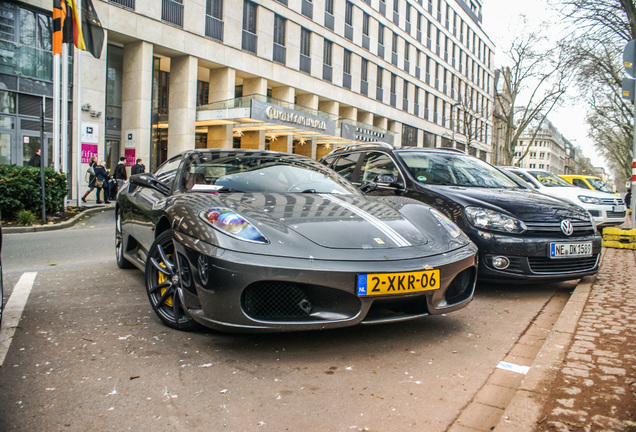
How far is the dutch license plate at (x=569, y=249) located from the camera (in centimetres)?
472

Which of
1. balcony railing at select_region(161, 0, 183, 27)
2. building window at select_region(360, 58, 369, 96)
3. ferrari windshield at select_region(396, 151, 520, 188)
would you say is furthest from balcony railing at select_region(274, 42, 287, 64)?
ferrari windshield at select_region(396, 151, 520, 188)

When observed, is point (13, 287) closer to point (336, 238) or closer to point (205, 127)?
point (336, 238)

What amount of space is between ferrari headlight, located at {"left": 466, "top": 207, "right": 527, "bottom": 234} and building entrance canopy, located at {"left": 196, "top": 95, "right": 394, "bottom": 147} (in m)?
18.4

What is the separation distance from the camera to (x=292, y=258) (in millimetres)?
2887

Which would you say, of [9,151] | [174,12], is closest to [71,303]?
[9,151]

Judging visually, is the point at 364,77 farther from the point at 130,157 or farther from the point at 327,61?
the point at 130,157

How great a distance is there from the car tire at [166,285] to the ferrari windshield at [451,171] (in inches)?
120

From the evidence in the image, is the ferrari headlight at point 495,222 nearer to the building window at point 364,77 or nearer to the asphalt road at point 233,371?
the asphalt road at point 233,371

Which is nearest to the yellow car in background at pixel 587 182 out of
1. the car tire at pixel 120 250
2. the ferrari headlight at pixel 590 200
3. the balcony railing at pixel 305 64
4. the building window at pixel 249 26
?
the ferrari headlight at pixel 590 200

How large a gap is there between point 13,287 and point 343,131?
26677mm

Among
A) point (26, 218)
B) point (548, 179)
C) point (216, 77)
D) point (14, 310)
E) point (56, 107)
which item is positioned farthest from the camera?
point (216, 77)

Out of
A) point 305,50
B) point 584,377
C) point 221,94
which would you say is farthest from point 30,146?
point 584,377

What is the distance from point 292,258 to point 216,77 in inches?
956

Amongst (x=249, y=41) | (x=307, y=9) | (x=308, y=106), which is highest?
(x=307, y=9)
